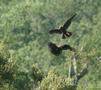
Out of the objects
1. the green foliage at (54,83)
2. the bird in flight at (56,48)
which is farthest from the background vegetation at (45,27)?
the bird in flight at (56,48)

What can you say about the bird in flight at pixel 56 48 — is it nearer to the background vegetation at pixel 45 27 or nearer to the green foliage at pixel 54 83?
the green foliage at pixel 54 83

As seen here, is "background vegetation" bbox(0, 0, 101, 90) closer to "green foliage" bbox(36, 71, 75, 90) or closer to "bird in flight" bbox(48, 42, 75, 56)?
"green foliage" bbox(36, 71, 75, 90)

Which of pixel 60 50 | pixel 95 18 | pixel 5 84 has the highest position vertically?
pixel 60 50

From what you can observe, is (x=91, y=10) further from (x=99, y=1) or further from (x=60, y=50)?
(x=60, y=50)

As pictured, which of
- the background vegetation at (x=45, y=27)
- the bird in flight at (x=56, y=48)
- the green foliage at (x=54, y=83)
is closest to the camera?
the bird in flight at (x=56, y=48)

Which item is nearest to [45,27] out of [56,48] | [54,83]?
[54,83]

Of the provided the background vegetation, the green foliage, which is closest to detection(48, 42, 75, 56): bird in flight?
the green foliage

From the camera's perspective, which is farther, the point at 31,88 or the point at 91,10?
the point at 91,10

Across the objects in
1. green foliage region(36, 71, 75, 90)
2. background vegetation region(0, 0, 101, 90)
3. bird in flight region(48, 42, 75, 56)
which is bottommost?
background vegetation region(0, 0, 101, 90)

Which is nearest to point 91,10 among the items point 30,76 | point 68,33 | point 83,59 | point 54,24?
point 54,24

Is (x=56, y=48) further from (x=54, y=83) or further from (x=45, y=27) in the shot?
(x=45, y=27)

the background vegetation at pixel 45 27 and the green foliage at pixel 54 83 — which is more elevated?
the green foliage at pixel 54 83
